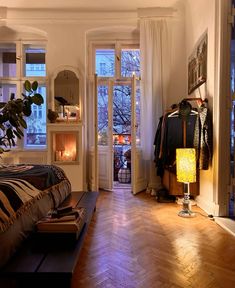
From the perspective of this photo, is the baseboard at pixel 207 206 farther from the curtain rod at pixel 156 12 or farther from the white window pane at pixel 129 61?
the curtain rod at pixel 156 12

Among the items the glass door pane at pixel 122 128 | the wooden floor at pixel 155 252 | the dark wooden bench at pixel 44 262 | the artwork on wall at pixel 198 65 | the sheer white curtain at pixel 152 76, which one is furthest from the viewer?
the glass door pane at pixel 122 128

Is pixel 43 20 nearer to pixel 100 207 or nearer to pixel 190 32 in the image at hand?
pixel 190 32

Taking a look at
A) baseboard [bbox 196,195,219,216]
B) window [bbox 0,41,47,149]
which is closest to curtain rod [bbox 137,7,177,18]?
window [bbox 0,41,47,149]

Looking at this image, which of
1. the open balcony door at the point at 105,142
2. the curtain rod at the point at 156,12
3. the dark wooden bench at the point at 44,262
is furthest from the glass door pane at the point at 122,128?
the dark wooden bench at the point at 44,262

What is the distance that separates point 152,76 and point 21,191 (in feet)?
11.7

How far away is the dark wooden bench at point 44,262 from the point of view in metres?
1.44

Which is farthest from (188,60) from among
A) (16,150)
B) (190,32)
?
(16,150)

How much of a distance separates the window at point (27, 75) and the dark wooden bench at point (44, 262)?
3739 millimetres

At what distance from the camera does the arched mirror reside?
5.09 meters

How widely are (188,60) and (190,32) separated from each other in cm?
44

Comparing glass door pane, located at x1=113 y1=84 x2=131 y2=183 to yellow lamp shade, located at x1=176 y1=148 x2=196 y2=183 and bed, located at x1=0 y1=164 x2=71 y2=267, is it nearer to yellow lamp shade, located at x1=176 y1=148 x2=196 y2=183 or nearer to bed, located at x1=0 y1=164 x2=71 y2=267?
yellow lamp shade, located at x1=176 y1=148 x2=196 y2=183

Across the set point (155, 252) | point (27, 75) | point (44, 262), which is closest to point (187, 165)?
point (155, 252)

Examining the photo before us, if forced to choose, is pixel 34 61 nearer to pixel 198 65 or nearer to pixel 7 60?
pixel 7 60

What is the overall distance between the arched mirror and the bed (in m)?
2.50
